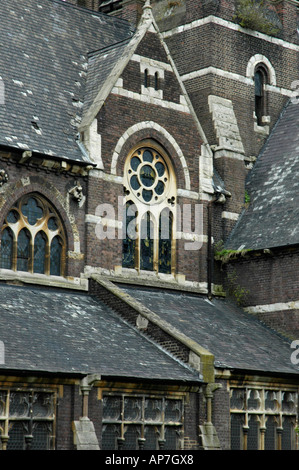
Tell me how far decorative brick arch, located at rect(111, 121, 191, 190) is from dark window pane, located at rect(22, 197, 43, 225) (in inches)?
109

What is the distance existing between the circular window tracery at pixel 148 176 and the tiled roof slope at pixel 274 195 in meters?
2.95

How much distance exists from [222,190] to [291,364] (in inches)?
262

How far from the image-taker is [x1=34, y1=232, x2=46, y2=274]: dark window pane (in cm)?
2875

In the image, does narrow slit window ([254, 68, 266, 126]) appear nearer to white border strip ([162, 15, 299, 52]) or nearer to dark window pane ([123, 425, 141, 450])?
white border strip ([162, 15, 299, 52])

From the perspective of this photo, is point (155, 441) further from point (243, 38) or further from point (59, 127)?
point (243, 38)

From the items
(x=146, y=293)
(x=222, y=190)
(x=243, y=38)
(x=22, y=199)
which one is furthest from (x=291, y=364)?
(x=243, y=38)

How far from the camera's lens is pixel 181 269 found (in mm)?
31906

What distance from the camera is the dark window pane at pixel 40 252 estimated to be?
28.8 metres

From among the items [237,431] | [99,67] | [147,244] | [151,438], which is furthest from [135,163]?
[151,438]

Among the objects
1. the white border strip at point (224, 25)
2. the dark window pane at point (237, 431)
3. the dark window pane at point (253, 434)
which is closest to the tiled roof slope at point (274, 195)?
the white border strip at point (224, 25)

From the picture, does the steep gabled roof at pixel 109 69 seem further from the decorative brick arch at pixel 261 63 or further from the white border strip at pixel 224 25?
the decorative brick arch at pixel 261 63

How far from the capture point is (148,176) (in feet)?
105

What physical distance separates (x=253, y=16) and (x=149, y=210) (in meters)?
8.76

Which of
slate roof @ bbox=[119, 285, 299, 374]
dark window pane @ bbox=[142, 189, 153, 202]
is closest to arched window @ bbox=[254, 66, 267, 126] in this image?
dark window pane @ bbox=[142, 189, 153, 202]
